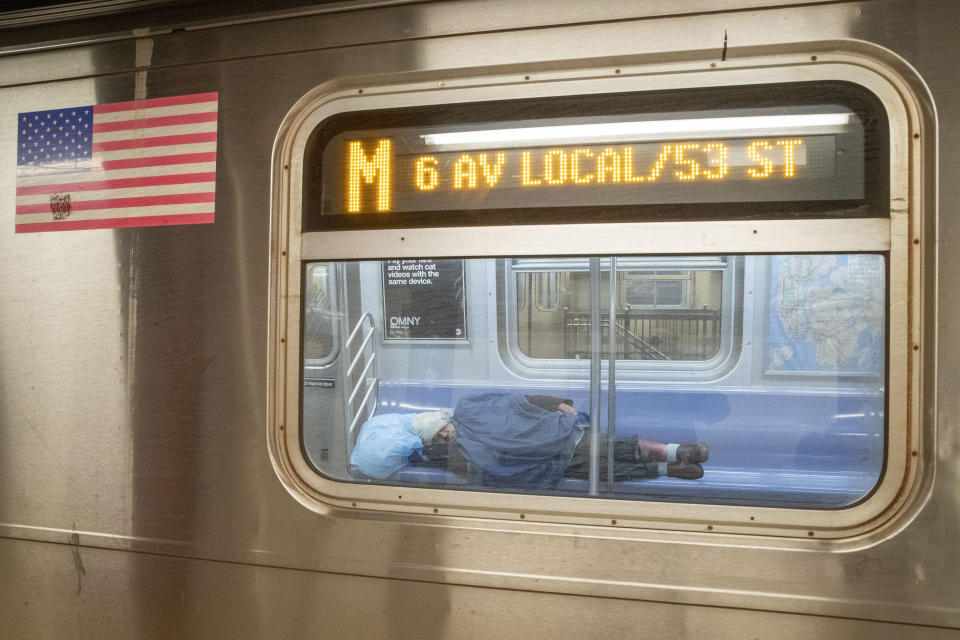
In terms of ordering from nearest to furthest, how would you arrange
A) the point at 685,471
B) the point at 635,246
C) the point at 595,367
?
the point at 635,246 < the point at 685,471 < the point at 595,367

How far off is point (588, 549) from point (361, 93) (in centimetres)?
143

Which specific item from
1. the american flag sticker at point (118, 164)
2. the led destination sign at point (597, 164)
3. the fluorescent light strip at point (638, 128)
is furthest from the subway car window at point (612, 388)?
the american flag sticker at point (118, 164)

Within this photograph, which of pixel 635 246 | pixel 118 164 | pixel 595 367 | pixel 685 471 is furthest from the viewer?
pixel 118 164

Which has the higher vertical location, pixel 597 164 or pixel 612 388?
pixel 597 164

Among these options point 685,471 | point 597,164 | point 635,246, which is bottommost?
point 685,471

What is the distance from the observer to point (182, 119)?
2195 millimetres

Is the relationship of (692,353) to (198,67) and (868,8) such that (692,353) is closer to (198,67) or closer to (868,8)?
(868,8)

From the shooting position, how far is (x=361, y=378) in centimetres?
216

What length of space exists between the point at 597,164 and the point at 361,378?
94 cm

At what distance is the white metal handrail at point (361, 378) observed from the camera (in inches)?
85.2

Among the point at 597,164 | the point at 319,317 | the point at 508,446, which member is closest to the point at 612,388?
the point at 508,446

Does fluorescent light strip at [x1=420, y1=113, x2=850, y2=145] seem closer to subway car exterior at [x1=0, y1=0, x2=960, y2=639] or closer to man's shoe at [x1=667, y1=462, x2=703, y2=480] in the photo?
subway car exterior at [x1=0, y1=0, x2=960, y2=639]

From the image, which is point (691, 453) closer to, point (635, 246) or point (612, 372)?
point (612, 372)

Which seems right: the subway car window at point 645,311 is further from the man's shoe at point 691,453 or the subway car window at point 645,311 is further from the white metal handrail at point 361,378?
the white metal handrail at point 361,378
